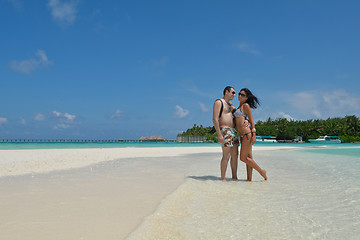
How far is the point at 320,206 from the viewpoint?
3.89 m

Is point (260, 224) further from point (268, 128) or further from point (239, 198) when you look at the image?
point (268, 128)

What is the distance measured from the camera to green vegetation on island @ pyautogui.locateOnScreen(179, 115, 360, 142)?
338 feet

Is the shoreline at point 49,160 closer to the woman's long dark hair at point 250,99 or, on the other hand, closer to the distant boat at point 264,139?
the woman's long dark hair at point 250,99

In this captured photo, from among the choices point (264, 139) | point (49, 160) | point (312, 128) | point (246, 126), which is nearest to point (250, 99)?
point (246, 126)

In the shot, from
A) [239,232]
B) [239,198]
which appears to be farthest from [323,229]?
[239,198]

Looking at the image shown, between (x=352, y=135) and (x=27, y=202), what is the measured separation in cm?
12010

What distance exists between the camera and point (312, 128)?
114 m

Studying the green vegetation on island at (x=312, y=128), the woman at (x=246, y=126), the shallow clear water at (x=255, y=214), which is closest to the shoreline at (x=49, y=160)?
the shallow clear water at (x=255, y=214)

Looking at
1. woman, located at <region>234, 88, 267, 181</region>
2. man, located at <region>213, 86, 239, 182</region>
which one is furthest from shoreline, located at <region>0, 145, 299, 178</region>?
woman, located at <region>234, 88, 267, 181</region>

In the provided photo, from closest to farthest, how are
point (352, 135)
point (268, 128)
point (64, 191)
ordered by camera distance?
point (64, 191), point (352, 135), point (268, 128)

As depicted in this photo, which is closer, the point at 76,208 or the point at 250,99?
the point at 76,208

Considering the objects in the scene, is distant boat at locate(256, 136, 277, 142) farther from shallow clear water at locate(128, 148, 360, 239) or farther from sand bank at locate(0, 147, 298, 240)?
sand bank at locate(0, 147, 298, 240)

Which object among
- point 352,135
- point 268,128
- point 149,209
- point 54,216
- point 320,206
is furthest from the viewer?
point 268,128

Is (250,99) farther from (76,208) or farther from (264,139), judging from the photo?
(264,139)
